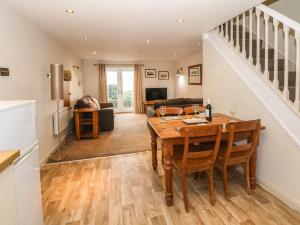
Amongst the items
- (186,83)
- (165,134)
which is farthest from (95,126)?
(186,83)

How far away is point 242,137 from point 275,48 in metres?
1.09

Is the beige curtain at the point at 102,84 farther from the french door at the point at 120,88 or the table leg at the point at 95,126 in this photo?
the table leg at the point at 95,126

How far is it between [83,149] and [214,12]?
3375 mm

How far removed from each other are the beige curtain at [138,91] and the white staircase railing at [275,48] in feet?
18.6

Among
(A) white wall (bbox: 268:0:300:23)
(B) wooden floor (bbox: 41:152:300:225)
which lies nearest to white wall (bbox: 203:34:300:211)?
(B) wooden floor (bbox: 41:152:300:225)

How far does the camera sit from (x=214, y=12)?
9.34 ft

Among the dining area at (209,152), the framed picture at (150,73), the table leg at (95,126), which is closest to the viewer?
the dining area at (209,152)

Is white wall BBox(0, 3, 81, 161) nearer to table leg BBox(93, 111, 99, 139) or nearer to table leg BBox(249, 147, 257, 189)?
table leg BBox(93, 111, 99, 139)

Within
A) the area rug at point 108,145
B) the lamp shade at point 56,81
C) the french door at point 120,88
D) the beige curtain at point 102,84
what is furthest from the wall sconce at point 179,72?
the lamp shade at point 56,81

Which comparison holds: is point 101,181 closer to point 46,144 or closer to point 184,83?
point 46,144

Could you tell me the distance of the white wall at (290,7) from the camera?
350 centimetres

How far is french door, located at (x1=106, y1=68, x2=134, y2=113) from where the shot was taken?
902 cm

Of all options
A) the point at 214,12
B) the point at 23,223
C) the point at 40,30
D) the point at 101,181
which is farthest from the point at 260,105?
the point at 40,30

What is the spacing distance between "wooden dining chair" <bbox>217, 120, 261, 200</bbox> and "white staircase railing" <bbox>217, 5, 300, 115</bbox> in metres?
0.48
